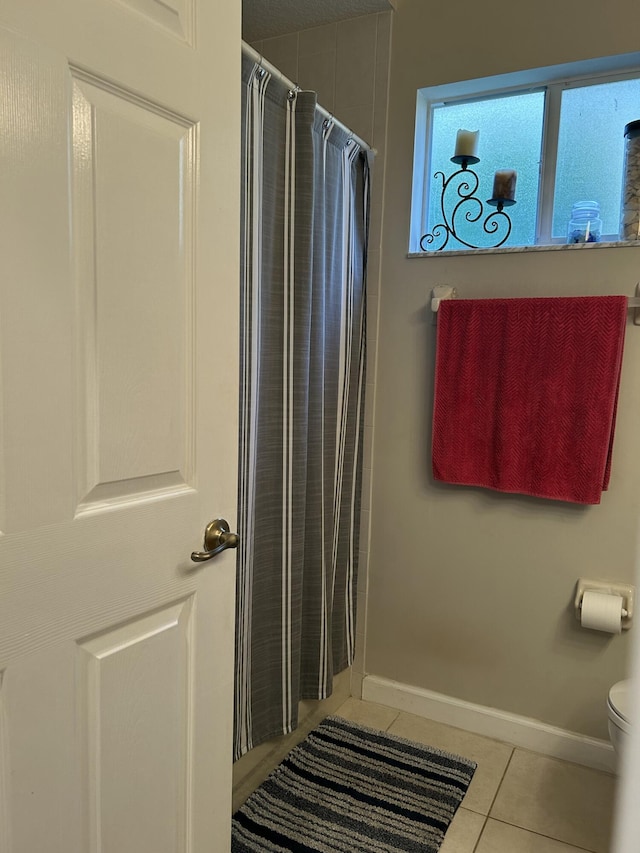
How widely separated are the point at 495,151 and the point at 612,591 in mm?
1489

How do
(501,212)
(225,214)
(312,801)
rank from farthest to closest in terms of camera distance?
1. (501,212)
2. (312,801)
3. (225,214)

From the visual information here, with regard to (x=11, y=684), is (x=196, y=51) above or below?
above

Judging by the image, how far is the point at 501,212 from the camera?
2.13m

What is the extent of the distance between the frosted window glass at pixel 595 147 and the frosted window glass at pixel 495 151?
85mm

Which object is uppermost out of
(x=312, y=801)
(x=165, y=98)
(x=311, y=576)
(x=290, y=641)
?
(x=165, y=98)

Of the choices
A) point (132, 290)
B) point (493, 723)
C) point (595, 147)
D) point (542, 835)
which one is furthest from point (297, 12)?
point (542, 835)

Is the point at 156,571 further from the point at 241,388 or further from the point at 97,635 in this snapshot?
the point at 241,388

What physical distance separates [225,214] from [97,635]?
720mm

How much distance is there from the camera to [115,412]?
0.93 m

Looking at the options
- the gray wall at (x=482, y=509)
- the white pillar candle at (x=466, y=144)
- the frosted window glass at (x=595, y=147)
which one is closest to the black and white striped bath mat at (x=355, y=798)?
the gray wall at (x=482, y=509)

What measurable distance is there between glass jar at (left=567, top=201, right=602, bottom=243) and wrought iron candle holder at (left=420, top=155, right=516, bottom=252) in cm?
21

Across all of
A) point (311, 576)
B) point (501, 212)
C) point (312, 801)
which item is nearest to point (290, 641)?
point (311, 576)

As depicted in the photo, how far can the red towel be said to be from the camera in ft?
6.07

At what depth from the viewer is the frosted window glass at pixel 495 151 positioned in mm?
2102
